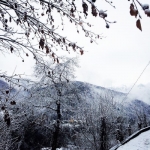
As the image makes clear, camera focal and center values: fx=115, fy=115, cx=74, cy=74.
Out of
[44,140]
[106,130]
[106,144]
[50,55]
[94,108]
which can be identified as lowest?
[44,140]

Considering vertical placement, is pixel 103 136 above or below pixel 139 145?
above

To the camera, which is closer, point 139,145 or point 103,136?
point 139,145

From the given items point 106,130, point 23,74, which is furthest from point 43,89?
point 23,74

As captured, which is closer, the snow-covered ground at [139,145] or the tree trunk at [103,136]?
the snow-covered ground at [139,145]

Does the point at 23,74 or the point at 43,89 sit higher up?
the point at 43,89

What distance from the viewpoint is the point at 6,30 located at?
2.15m

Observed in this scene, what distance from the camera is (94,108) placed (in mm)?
9922

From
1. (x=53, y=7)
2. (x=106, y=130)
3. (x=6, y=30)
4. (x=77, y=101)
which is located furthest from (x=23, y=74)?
(x=106, y=130)

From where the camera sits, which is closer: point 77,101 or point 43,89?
point 43,89

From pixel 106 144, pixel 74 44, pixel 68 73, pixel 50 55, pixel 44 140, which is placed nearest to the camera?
pixel 74 44

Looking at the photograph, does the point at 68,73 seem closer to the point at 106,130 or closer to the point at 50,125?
the point at 50,125

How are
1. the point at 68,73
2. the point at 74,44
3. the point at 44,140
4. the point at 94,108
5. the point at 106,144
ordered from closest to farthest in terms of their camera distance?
the point at 74,44, the point at 106,144, the point at 68,73, the point at 94,108, the point at 44,140

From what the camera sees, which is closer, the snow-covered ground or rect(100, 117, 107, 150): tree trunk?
the snow-covered ground

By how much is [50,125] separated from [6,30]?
7888 millimetres
